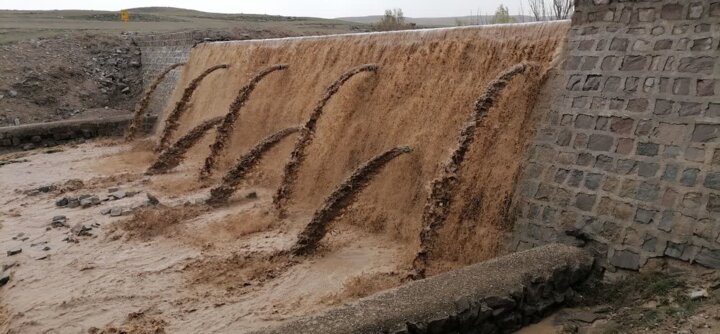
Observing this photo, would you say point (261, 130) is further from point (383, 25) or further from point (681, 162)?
point (383, 25)

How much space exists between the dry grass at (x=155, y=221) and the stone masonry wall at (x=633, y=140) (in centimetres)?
480

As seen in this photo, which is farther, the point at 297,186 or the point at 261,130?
the point at 261,130

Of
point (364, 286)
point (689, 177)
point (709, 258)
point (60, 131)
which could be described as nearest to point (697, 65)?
point (689, 177)

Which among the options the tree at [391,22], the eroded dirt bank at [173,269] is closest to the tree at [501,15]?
the tree at [391,22]

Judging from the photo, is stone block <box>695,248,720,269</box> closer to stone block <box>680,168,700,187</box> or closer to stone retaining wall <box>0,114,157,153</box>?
stone block <box>680,168,700,187</box>

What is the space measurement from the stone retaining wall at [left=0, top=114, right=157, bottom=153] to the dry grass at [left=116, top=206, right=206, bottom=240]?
760 cm

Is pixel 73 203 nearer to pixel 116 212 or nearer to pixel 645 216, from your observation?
pixel 116 212

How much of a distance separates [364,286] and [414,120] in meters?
3.06

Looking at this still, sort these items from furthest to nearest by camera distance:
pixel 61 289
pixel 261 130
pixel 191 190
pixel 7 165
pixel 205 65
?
pixel 205 65, pixel 7 165, pixel 261 130, pixel 191 190, pixel 61 289

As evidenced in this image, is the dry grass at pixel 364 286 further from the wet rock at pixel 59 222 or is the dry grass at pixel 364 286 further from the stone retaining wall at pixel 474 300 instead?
the wet rock at pixel 59 222

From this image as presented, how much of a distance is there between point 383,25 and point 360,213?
19391mm

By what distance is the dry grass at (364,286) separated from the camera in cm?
612

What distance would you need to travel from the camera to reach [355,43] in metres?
10.5

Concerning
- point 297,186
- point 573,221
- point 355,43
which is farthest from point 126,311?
point 355,43
